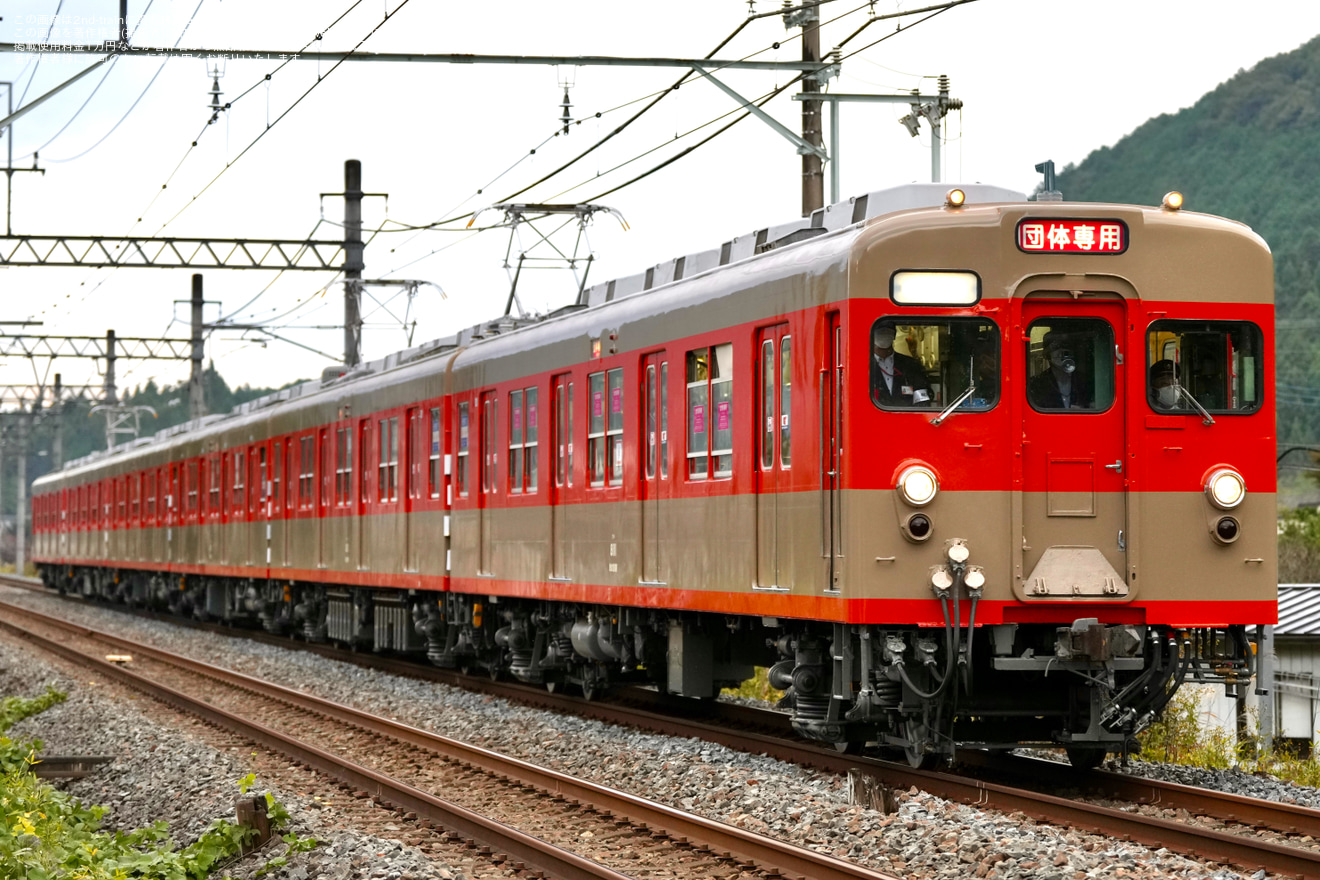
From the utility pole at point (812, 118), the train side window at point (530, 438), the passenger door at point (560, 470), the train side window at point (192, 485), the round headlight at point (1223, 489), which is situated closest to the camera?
the round headlight at point (1223, 489)

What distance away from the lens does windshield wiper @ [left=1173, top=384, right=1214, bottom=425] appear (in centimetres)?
1012

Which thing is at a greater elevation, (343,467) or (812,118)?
(812,118)

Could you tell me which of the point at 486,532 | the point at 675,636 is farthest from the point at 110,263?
the point at 675,636

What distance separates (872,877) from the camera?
7.26 metres

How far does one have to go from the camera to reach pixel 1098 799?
980cm

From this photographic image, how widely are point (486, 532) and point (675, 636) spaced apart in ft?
14.2

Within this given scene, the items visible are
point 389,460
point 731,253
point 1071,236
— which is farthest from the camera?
point 389,460

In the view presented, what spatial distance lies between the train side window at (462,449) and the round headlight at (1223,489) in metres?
9.21

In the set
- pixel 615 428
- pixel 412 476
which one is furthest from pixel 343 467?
pixel 615 428

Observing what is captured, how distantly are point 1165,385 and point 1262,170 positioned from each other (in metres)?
90.4

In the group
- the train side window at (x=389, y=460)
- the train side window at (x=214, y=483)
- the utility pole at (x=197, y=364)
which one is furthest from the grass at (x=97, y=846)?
the utility pole at (x=197, y=364)

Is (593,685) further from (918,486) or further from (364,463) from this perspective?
(364,463)

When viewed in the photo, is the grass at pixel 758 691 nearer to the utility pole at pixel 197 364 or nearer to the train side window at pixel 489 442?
the train side window at pixel 489 442

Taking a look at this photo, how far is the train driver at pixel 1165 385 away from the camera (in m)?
10.2
